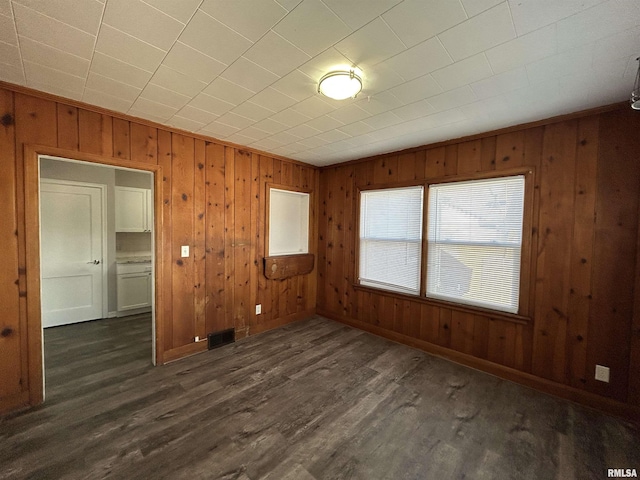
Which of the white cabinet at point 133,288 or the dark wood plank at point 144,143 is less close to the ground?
the dark wood plank at point 144,143

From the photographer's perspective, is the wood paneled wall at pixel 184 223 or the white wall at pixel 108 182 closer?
the wood paneled wall at pixel 184 223

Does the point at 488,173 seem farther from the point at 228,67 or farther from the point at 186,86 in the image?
the point at 186,86

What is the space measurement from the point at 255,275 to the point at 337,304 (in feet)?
4.72

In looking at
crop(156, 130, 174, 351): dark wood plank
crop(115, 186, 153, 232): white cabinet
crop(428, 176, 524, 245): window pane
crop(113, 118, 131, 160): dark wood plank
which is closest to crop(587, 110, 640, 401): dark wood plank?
crop(428, 176, 524, 245): window pane

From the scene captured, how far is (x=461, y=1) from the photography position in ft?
3.84

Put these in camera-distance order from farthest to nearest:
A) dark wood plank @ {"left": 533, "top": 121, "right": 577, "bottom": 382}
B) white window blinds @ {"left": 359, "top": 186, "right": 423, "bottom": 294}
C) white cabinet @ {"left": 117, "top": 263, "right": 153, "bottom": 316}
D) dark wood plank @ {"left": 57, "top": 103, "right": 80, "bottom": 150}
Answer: white cabinet @ {"left": 117, "top": 263, "right": 153, "bottom": 316} → white window blinds @ {"left": 359, "top": 186, "right": 423, "bottom": 294} → dark wood plank @ {"left": 533, "top": 121, "right": 577, "bottom": 382} → dark wood plank @ {"left": 57, "top": 103, "right": 80, "bottom": 150}

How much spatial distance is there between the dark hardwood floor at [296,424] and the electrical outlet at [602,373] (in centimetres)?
29

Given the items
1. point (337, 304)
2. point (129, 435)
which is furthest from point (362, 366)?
point (129, 435)

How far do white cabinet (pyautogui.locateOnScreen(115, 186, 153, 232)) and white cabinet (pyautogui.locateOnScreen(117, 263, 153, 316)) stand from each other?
651 millimetres

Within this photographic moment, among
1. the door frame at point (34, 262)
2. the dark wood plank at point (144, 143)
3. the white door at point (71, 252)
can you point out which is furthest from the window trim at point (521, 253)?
the white door at point (71, 252)

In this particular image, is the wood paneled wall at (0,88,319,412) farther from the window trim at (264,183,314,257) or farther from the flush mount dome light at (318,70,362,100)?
the flush mount dome light at (318,70,362,100)

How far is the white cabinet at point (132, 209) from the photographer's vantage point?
427 cm

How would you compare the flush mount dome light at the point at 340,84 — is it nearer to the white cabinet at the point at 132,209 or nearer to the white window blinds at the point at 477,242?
the white window blinds at the point at 477,242

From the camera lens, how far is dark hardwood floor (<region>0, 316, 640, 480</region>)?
162 centimetres
